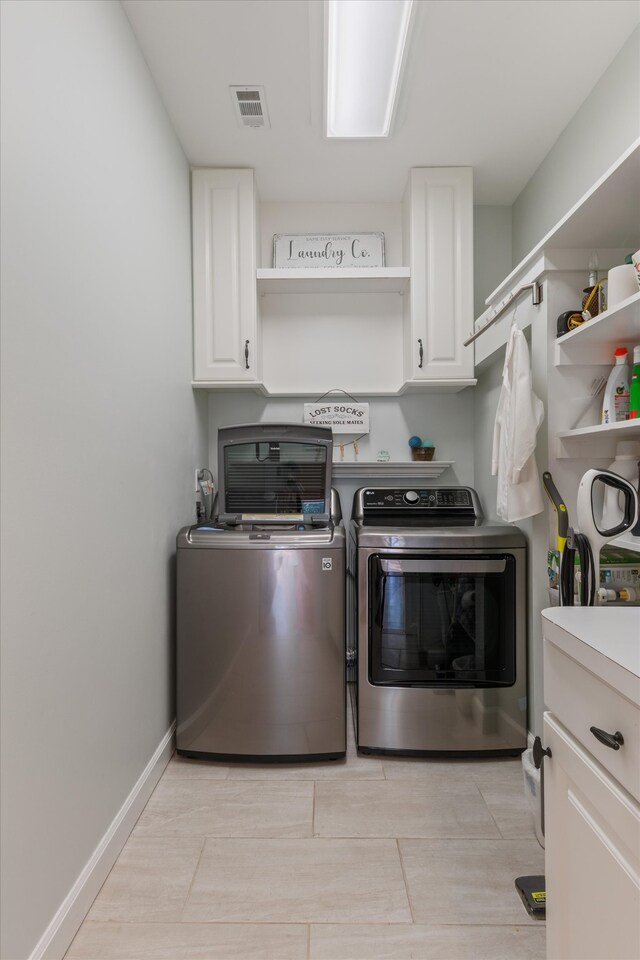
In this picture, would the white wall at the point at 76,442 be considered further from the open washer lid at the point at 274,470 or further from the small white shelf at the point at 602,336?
the small white shelf at the point at 602,336

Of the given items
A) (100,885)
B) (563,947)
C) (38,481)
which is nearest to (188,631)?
(100,885)

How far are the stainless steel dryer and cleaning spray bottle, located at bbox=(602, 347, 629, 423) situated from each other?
101cm

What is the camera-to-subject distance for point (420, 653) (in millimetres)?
2102

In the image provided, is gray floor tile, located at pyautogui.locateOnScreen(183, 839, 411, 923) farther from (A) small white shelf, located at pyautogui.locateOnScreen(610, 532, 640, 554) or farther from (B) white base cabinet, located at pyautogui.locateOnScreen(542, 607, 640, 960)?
(A) small white shelf, located at pyautogui.locateOnScreen(610, 532, 640, 554)

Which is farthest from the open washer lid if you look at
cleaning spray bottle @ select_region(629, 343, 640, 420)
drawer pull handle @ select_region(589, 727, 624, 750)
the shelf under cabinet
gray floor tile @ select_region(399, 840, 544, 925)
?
drawer pull handle @ select_region(589, 727, 624, 750)

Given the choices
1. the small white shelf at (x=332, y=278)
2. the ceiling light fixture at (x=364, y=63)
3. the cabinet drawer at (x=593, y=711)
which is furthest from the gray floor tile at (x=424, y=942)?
the ceiling light fixture at (x=364, y=63)

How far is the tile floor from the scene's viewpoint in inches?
49.4

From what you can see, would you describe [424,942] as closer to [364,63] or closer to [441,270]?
[441,270]

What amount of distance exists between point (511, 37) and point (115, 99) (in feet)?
4.19

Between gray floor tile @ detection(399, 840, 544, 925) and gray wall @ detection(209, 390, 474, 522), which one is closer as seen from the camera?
gray floor tile @ detection(399, 840, 544, 925)

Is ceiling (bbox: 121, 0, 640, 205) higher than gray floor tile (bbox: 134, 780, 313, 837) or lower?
higher

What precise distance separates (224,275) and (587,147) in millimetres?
1542

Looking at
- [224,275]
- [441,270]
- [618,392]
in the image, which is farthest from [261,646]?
[441,270]

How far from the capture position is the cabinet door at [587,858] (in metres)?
0.71
